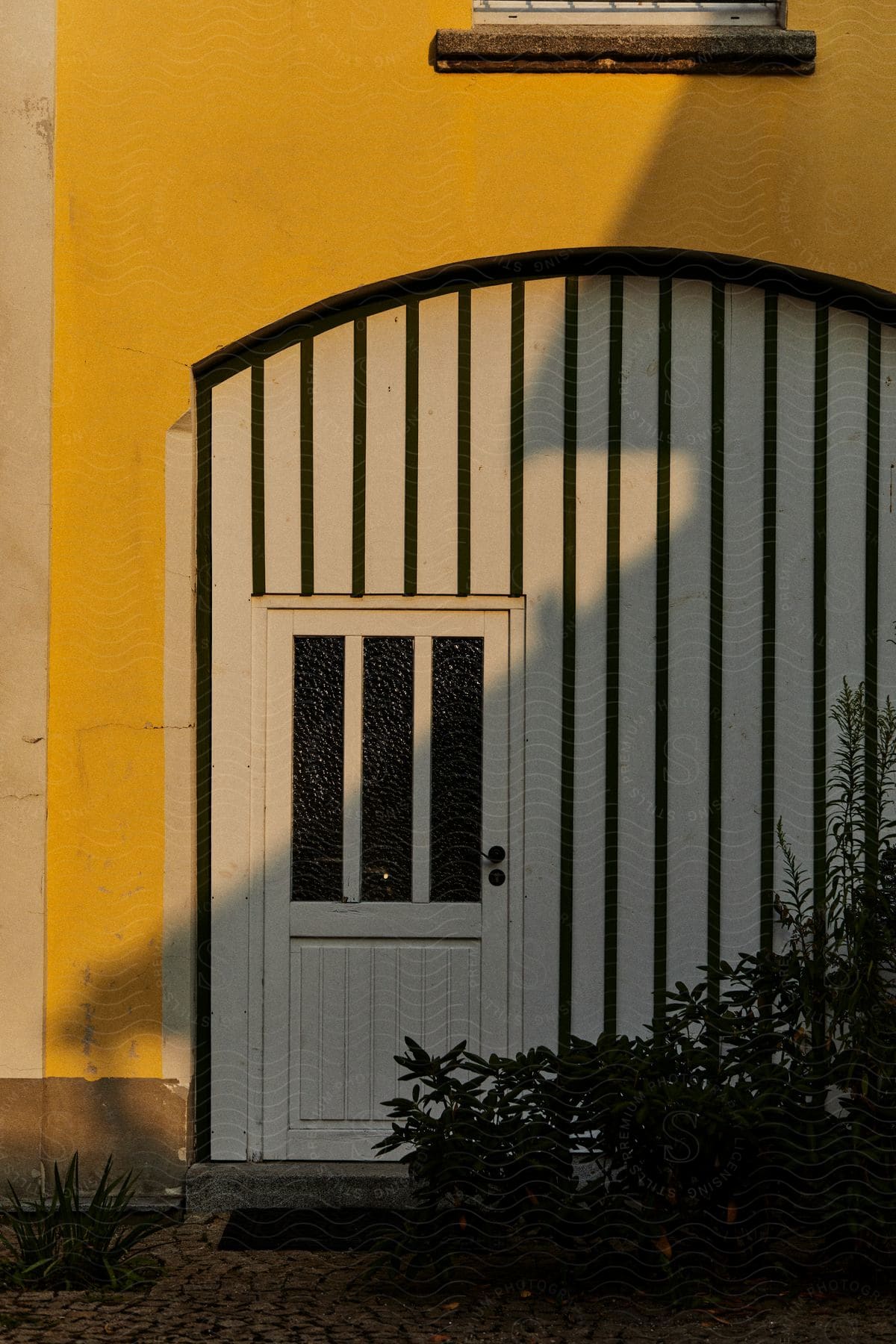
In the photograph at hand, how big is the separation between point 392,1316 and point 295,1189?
1139mm

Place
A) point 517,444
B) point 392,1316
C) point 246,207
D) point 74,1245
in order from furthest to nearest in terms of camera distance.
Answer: point 517,444 → point 246,207 → point 74,1245 → point 392,1316

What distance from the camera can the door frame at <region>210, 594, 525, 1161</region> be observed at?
543 cm

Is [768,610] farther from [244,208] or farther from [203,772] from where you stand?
[244,208]

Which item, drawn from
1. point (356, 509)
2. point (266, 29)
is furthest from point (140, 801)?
point (266, 29)

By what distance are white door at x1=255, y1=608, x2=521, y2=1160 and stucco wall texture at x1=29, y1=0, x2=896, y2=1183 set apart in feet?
1.60

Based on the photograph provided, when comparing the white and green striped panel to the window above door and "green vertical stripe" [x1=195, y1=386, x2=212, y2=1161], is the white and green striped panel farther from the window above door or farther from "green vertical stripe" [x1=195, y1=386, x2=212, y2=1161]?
the window above door

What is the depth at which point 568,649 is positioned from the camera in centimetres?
546

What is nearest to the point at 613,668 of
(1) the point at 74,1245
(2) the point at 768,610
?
(2) the point at 768,610

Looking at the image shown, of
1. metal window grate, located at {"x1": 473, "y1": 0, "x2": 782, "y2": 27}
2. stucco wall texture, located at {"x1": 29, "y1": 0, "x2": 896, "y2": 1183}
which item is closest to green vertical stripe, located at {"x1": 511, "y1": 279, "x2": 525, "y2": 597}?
stucco wall texture, located at {"x1": 29, "y1": 0, "x2": 896, "y2": 1183}

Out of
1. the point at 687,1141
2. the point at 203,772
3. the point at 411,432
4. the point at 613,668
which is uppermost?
the point at 411,432

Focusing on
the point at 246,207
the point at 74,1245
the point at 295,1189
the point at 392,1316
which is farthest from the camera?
the point at 246,207

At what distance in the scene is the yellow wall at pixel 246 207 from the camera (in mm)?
5332

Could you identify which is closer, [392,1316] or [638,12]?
[392,1316]

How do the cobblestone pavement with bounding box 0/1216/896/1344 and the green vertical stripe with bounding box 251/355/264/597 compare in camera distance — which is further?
the green vertical stripe with bounding box 251/355/264/597
